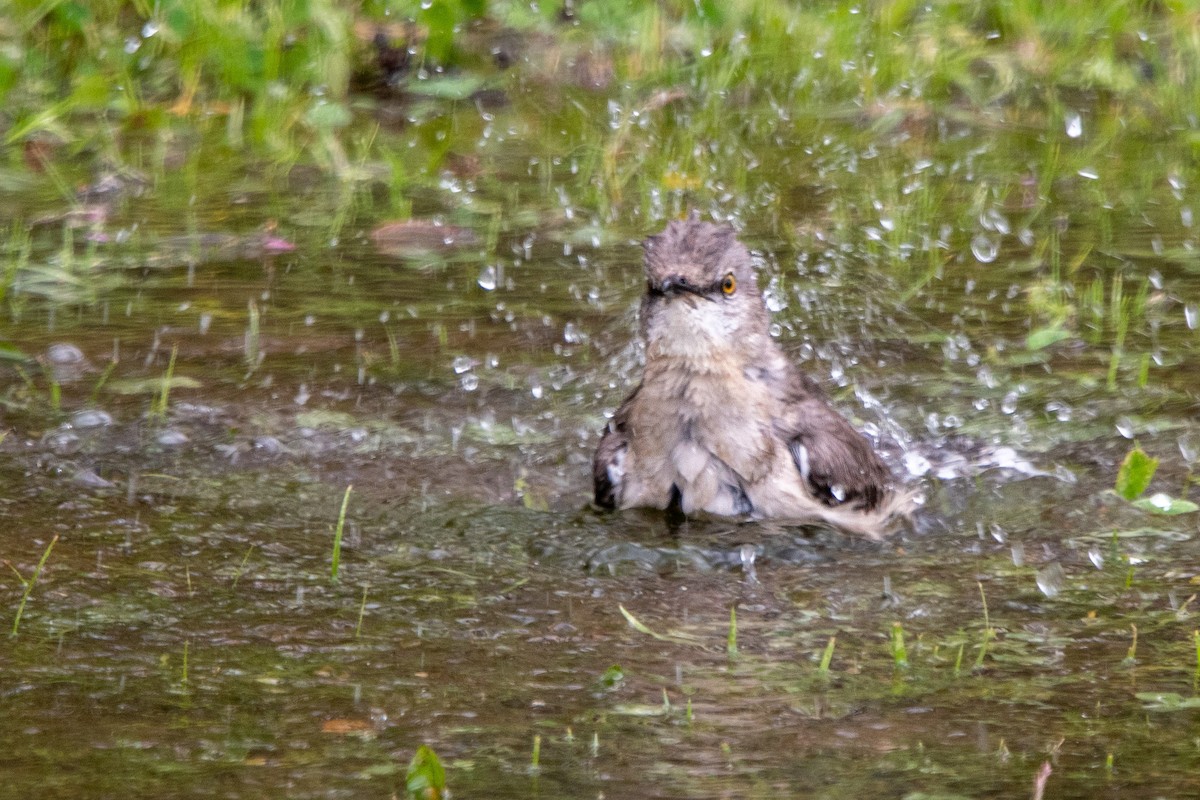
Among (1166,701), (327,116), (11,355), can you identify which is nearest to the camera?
(1166,701)

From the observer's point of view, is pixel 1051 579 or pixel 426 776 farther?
pixel 1051 579

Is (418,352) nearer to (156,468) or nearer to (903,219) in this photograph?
(156,468)

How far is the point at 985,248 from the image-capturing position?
26.7 feet

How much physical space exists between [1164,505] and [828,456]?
1046mm

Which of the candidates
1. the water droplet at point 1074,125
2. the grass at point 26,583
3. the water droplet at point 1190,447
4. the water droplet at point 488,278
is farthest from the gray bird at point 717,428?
the water droplet at point 1074,125

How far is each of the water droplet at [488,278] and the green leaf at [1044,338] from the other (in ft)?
7.49

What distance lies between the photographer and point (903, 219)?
8.28 m

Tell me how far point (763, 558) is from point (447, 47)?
6.12 metres

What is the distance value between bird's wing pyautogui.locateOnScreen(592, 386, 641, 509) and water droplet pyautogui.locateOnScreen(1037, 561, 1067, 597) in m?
1.38

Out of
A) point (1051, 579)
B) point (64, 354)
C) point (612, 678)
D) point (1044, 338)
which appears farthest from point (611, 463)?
point (64, 354)

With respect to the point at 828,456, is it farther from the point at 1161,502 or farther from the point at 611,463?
the point at 1161,502

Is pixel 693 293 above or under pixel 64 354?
above

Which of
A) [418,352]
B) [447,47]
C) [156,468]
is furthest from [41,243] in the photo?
[447,47]

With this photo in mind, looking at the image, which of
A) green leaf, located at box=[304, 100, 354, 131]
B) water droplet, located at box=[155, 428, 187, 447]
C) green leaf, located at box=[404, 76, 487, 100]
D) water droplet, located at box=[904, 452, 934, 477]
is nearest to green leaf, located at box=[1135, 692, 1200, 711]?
water droplet, located at box=[904, 452, 934, 477]
